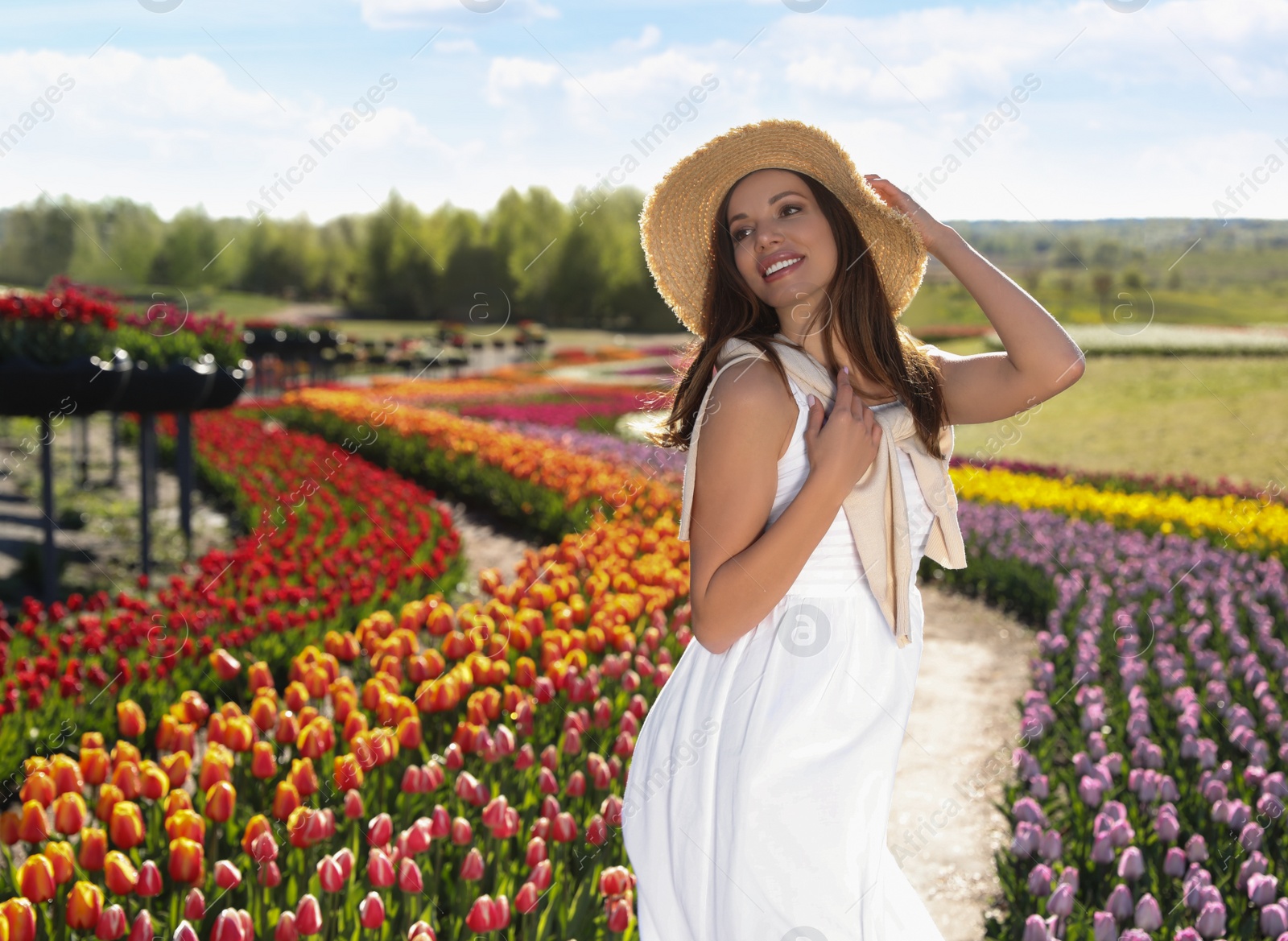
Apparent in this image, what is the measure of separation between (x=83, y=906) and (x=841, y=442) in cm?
185

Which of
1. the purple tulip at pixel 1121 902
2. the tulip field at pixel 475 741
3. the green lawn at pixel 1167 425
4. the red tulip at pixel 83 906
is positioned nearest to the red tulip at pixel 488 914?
the tulip field at pixel 475 741

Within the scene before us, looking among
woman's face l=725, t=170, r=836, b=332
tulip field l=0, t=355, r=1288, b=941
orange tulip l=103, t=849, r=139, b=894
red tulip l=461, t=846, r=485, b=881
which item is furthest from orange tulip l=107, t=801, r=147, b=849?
woman's face l=725, t=170, r=836, b=332

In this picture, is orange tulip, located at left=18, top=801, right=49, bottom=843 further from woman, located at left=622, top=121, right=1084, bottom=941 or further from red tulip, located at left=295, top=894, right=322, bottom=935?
woman, located at left=622, top=121, right=1084, bottom=941

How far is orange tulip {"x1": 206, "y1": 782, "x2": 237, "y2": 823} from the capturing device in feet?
8.29

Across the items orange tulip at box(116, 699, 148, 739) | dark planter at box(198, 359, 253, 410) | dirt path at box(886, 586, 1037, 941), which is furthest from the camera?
dark planter at box(198, 359, 253, 410)

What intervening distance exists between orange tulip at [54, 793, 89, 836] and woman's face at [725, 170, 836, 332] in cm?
201

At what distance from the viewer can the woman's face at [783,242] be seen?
1.88 metres

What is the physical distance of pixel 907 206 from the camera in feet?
6.52

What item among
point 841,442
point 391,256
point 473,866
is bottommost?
point 473,866

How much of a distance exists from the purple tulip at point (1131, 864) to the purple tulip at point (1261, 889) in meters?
0.25

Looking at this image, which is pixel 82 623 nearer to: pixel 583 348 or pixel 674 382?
pixel 674 382

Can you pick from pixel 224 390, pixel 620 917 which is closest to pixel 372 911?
pixel 620 917

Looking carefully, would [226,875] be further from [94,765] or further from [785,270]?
[785,270]

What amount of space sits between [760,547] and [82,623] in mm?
3587
